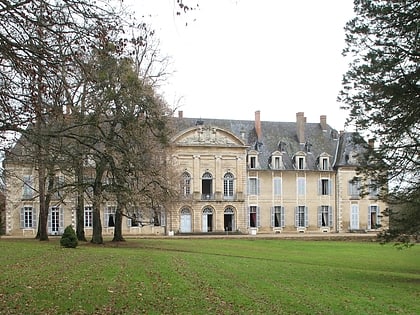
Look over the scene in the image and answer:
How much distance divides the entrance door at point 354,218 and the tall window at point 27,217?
25.3 metres

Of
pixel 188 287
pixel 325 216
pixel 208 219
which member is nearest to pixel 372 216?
pixel 325 216

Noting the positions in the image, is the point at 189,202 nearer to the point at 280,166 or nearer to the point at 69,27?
the point at 280,166

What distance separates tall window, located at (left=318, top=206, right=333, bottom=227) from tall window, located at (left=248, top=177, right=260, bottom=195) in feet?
18.4

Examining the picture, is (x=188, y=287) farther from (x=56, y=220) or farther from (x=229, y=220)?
(x=229, y=220)

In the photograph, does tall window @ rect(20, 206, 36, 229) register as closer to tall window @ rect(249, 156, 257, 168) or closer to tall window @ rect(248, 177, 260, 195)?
tall window @ rect(248, 177, 260, 195)

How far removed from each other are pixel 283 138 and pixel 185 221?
36.3 feet

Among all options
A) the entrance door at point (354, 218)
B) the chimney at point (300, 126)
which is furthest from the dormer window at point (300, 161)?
the entrance door at point (354, 218)

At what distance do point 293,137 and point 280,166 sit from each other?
3335 mm

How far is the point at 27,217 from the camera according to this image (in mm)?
44062

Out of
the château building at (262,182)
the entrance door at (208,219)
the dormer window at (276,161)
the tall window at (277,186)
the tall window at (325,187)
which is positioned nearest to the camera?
the château building at (262,182)

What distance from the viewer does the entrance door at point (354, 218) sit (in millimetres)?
49969

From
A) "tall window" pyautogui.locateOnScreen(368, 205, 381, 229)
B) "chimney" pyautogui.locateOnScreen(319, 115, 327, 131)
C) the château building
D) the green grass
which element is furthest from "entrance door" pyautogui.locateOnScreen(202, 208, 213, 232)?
the green grass

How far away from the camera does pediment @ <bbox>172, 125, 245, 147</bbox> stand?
4700 centimetres

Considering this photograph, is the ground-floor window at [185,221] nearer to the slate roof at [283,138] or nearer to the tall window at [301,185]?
the slate roof at [283,138]
